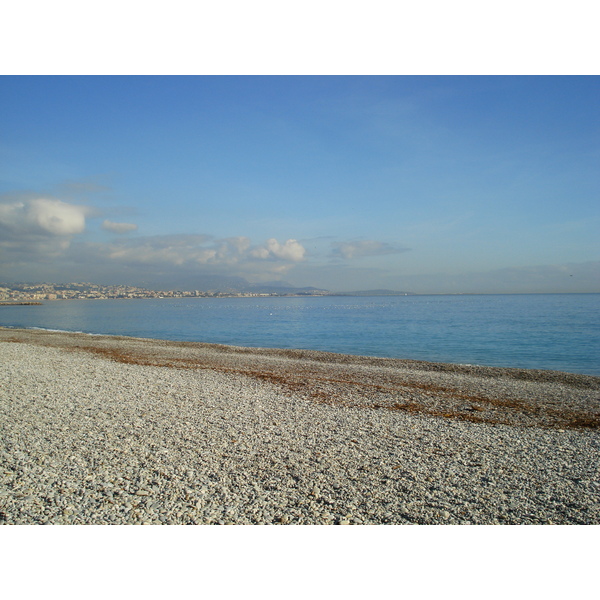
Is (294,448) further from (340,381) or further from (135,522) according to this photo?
(340,381)

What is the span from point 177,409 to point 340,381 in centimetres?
599

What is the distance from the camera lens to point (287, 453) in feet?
20.4

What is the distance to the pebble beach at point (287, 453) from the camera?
14.8ft

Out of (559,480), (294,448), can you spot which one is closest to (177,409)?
(294,448)

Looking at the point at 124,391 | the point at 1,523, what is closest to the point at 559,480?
the point at 1,523

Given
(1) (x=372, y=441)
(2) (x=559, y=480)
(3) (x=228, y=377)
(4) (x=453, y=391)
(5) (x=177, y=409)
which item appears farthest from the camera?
(3) (x=228, y=377)

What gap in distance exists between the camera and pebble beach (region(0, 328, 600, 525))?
4504 millimetres

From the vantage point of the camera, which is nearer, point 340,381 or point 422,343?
point 340,381

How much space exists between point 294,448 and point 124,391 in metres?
5.83

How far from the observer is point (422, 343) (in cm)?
3014

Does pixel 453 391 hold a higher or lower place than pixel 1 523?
lower

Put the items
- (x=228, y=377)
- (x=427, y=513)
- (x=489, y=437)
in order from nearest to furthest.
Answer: (x=427, y=513)
(x=489, y=437)
(x=228, y=377)

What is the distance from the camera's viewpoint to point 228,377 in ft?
43.1

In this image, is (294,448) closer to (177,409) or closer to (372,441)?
(372,441)
